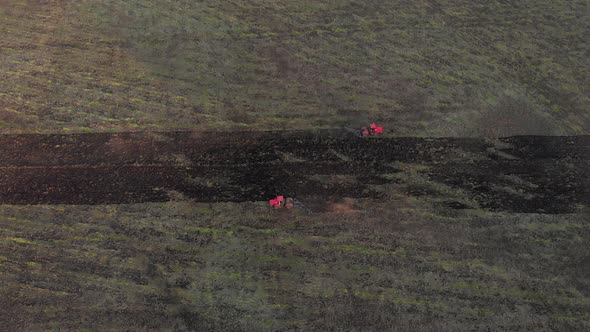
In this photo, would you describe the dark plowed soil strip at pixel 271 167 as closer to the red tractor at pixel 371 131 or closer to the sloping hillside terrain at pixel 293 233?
the sloping hillside terrain at pixel 293 233

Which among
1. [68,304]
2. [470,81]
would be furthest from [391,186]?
[68,304]

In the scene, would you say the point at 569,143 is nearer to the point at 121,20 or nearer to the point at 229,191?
the point at 229,191

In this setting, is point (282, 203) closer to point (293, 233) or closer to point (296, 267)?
point (293, 233)

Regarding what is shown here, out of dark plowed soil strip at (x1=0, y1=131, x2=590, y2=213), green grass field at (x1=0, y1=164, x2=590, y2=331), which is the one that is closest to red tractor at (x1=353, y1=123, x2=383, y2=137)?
dark plowed soil strip at (x1=0, y1=131, x2=590, y2=213)

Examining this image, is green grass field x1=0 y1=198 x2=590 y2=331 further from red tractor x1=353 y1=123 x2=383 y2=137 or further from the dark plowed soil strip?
red tractor x1=353 y1=123 x2=383 y2=137

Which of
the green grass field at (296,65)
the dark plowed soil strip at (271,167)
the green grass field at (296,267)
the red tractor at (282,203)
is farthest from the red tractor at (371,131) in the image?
the red tractor at (282,203)

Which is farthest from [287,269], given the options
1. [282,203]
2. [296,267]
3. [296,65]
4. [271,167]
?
[296,65]
